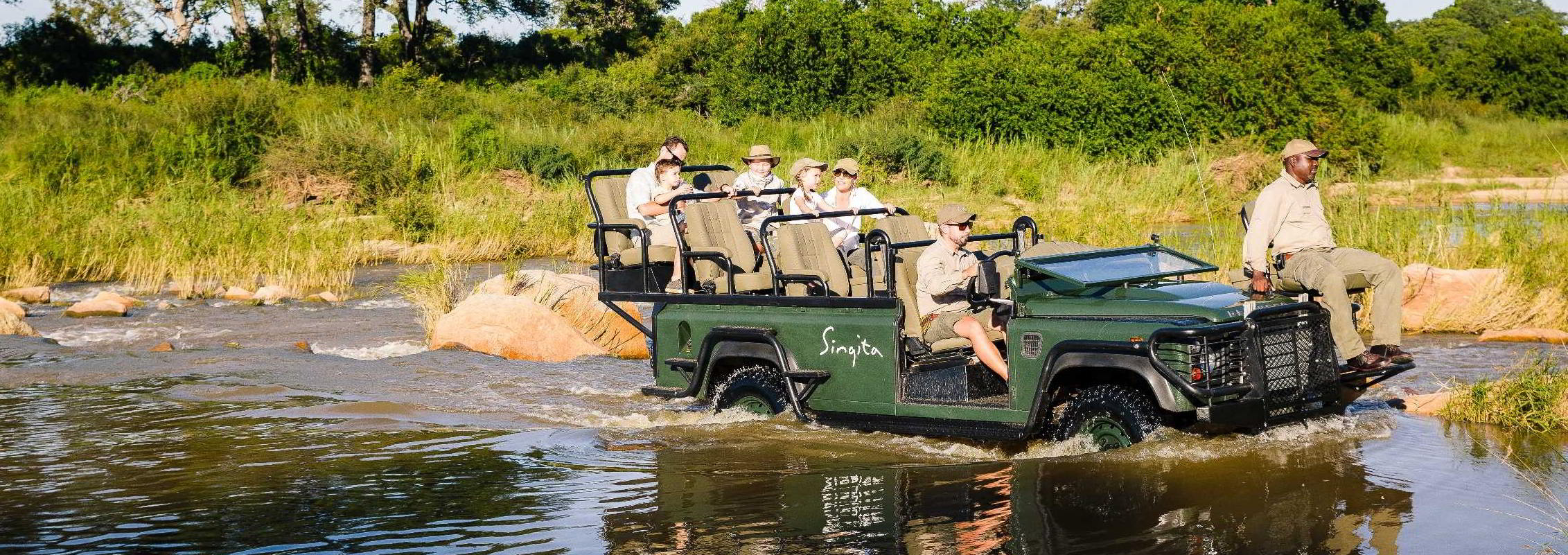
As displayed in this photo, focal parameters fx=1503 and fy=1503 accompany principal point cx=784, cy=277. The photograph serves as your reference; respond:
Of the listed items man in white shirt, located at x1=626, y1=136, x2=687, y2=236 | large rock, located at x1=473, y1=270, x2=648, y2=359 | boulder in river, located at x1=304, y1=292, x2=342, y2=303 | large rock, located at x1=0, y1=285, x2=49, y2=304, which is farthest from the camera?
boulder in river, located at x1=304, y1=292, x2=342, y2=303

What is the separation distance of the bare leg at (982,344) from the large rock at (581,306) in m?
6.14

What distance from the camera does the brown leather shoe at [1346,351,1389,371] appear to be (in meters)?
8.48

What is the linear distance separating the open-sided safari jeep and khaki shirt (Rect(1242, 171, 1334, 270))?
1.70 feet

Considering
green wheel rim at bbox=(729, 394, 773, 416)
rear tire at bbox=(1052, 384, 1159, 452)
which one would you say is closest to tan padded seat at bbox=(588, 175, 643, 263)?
green wheel rim at bbox=(729, 394, 773, 416)

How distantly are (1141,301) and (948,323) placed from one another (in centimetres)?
133

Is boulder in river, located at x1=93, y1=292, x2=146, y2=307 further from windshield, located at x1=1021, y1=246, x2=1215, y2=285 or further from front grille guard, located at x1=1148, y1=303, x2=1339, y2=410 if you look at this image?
front grille guard, located at x1=1148, y1=303, x2=1339, y2=410

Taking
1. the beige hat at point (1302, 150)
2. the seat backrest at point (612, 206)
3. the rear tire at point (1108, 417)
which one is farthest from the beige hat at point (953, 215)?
the seat backrest at point (612, 206)

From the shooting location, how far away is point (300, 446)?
945 cm

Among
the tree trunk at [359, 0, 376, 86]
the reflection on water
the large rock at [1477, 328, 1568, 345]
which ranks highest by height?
the tree trunk at [359, 0, 376, 86]

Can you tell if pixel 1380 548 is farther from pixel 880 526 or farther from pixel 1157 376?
pixel 880 526

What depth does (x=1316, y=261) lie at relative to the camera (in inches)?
346

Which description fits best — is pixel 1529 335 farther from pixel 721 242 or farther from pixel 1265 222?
pixel 721 242

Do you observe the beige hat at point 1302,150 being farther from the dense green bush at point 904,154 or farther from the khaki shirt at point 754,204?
the dense green bush at point 904,154

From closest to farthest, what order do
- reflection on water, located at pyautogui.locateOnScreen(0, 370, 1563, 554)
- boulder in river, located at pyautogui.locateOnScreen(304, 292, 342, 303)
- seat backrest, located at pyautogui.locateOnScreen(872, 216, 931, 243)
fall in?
reflection on water, located at pyautogui.locateOnScreen(0, 370, 1563, 554), seat backrest, located at pyautogui.locateOnScreen(872, 216, 931, 243), boulder in river, located at pyautogui.locateOnScreen(304, 292, 342, 303)
